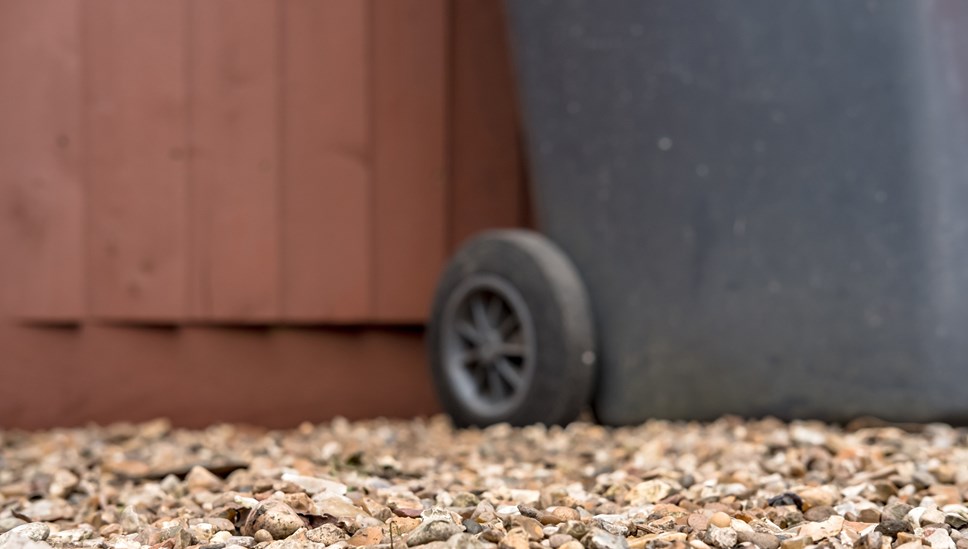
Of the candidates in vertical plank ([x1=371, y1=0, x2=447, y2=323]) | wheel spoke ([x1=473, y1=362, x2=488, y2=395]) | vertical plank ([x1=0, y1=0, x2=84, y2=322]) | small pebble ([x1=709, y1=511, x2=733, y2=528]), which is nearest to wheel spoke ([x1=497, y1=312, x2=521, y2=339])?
wheel spoke ([x1=473, y1=362, x2=488, y2=395])

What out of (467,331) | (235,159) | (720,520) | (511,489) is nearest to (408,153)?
(235,159)

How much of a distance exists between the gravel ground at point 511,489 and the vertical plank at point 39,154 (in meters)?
0.38

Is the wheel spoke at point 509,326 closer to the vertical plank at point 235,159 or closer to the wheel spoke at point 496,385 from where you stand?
the wheel spoke at point 496,385

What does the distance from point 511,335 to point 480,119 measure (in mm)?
689

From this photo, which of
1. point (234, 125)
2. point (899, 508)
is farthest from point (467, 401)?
point (899, 508)

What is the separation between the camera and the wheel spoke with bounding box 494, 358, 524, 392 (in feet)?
7.72

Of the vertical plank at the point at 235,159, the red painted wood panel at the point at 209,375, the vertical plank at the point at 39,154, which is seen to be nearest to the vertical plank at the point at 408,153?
the red painted wood panel at the point at 209,375

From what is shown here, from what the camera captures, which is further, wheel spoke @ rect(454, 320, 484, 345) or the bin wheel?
wheel spoke @ rect(454, 320, 484, 345)

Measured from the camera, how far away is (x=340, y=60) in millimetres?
2736

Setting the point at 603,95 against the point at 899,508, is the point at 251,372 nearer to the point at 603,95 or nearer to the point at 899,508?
the point at 603,95

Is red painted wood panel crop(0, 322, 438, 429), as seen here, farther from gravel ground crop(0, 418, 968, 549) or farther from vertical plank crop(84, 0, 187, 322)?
gravel ground crop(0, 418, 968, 549)

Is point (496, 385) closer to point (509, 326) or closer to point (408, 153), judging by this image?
point (509, 326)

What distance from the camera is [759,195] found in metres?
2.07

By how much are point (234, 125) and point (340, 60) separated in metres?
0.30
